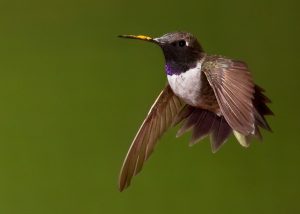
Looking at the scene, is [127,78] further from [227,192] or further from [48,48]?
[227,192]

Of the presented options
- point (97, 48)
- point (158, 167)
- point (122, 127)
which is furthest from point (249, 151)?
point (97, 48)

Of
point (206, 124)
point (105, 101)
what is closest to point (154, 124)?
point (206, 124)

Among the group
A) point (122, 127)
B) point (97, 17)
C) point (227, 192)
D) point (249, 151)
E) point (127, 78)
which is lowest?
point (227, 192)

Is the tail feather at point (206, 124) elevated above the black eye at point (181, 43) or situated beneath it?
situated beneath

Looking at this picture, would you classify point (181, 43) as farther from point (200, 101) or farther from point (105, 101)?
point (105, 101)

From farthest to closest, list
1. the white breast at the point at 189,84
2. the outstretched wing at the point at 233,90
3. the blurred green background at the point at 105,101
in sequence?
the blurred green background at the point at 105,101 → the white breast at the point at 189,84 → the outstretched wing at the point at 233,90

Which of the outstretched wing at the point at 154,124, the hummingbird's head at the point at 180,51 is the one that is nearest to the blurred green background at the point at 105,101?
the outstretched wing at the point at 154,124

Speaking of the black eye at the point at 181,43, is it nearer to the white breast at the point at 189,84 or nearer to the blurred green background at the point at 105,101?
the white breast at the point at 189,84
